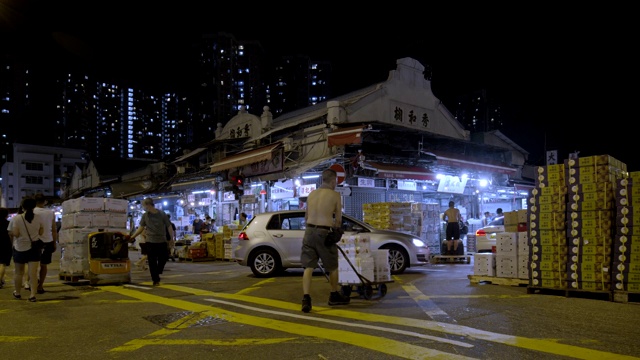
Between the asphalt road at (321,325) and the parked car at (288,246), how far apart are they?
104 inches

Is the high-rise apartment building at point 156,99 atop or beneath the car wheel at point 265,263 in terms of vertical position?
atop

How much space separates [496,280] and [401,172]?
358 inches

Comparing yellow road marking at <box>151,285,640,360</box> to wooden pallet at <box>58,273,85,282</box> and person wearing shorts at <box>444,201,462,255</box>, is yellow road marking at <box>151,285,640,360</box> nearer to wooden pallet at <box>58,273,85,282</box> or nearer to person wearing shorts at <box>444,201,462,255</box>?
wooden pallet at <box>58,273,85,282</box>

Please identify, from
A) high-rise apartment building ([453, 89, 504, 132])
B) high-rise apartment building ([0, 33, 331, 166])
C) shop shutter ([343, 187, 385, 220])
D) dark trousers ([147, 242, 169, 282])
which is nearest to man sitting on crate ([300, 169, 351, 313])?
dark trousers ([147, 242, 169, 282])

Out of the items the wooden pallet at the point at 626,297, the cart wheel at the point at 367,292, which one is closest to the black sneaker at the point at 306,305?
the cart wheel at the point at 367,292

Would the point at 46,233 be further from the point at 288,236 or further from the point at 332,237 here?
the point at 332,237

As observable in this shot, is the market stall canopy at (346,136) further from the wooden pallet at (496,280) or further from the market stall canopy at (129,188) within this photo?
the market stall canopy at (129,188)

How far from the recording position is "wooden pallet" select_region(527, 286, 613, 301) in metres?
7.40

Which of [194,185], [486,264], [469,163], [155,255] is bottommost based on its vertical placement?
[486,264]

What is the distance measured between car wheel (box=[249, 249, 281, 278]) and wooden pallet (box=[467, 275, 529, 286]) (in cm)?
465

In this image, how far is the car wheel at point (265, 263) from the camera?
11766 millimetres

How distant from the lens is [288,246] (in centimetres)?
1173

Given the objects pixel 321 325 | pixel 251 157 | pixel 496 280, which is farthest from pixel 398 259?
pixel 251 157

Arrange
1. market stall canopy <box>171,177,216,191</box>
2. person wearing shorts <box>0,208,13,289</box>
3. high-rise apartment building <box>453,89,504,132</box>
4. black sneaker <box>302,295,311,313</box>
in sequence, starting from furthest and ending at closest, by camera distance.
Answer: high-rise apartment building <box>453,89,504,132</box> < market stall canopy <box>171,177,216,191</box> < person wearing shorts <box>0,208,13,289</box> < black sneaker <box>302,295,311,313</box>
